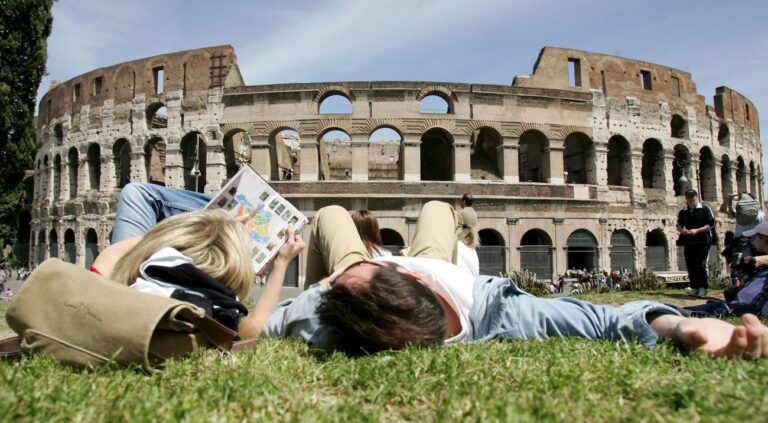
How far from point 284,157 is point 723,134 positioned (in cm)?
2219

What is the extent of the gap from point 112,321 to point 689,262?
9610 millimetres

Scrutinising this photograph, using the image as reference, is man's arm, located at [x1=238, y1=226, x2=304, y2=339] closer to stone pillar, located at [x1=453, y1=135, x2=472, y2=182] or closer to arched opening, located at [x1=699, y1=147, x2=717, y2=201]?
stone pillar, located at [x1=453, y1=135, x2=472, y2=182]

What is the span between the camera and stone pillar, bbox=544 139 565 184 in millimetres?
18456

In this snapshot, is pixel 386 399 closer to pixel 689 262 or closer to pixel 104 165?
pixel 689 262

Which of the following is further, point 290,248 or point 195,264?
point 290,248

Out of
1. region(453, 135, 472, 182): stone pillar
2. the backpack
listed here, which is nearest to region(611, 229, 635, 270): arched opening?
region(453, 135, 472, 182): stone pillar

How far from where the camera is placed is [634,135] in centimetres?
1967

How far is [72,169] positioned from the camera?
22406 millimetres

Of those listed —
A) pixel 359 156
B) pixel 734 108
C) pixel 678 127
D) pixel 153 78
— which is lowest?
pixel 359 156

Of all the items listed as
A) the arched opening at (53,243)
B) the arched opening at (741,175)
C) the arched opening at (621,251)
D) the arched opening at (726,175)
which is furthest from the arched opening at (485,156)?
the arched opening at (53,243)

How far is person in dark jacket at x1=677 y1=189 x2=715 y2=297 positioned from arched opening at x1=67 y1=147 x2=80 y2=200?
24504 millimetres

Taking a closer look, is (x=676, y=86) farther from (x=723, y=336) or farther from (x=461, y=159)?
(x=723, y=336)

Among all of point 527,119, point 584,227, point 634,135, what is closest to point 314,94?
point 527,119

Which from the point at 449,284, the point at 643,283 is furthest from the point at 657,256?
the point at 449,284
